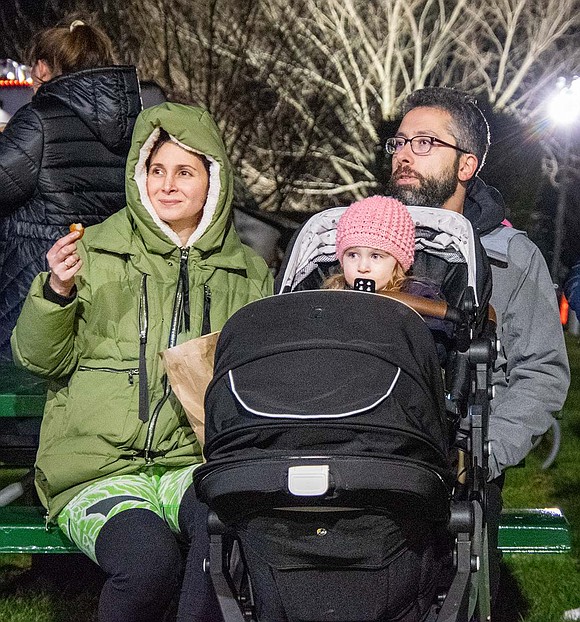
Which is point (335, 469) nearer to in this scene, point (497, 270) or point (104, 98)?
point (497, 270)

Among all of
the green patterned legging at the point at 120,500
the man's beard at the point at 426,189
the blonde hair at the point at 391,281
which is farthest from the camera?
the man's beard at the point at 426,189

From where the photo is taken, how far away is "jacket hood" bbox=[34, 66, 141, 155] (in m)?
4.59

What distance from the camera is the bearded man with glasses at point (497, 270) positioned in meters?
3.74

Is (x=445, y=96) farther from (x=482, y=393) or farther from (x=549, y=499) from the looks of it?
(x=549, y=499)

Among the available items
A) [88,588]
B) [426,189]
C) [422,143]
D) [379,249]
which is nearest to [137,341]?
[379,249]

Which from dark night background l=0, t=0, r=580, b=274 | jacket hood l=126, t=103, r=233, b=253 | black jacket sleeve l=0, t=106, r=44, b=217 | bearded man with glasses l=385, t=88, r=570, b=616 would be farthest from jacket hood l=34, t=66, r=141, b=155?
dark night background l=0, t=0, r=580, b=274

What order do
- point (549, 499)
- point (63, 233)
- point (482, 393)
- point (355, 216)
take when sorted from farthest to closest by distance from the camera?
point (549, 499) → point (63, 233) → point (355, 216) → point (482, 393)

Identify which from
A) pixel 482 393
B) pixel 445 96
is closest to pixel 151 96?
pixel 445 96

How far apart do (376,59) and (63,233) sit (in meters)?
11.4

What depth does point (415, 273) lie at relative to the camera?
3.84m

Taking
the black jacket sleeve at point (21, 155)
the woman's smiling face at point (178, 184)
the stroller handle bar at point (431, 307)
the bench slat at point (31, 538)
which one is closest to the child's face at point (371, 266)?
the stroller handle bar at point (431, 307)

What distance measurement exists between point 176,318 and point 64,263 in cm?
51

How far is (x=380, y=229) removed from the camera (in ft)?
11.7

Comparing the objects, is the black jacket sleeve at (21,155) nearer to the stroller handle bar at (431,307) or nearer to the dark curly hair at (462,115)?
the dark curly hair at (462,115)
